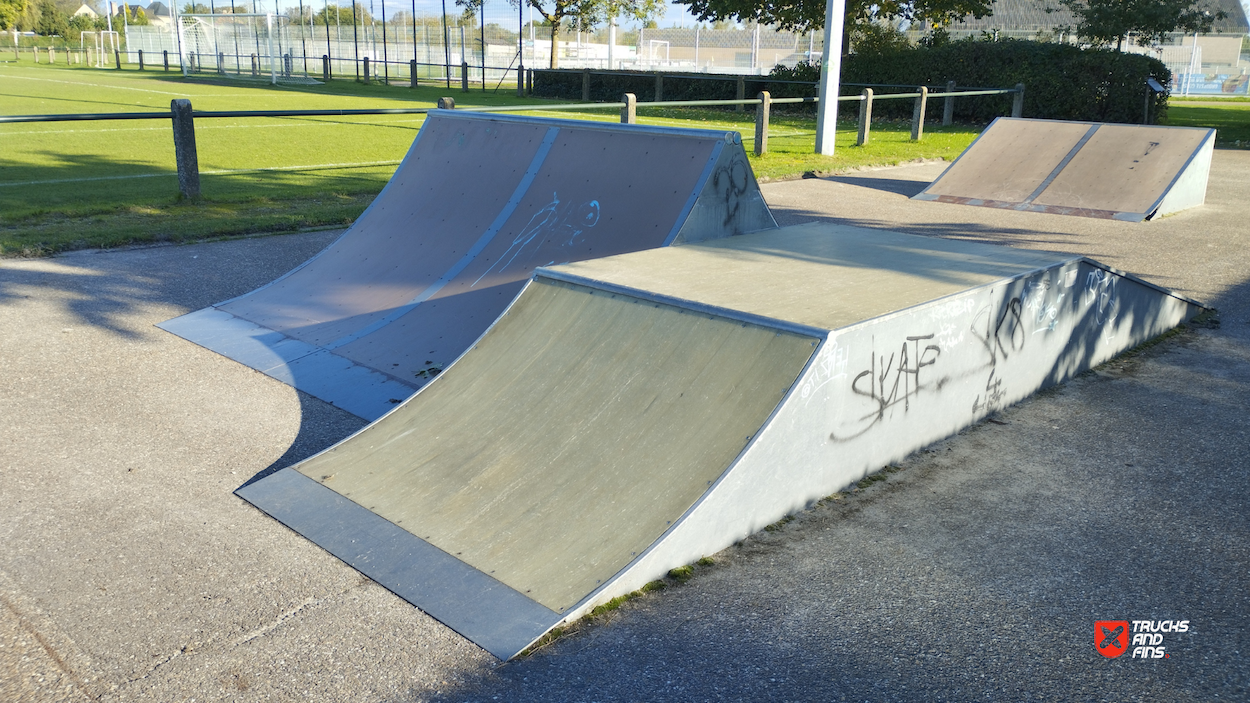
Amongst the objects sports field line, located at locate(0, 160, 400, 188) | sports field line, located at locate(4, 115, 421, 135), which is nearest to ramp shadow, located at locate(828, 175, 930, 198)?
sports field line, located at locate(0, 160, 400, 188)

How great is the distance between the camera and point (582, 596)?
3137 mm

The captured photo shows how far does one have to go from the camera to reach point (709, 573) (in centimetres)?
339

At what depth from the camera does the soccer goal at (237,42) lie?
49250 mm

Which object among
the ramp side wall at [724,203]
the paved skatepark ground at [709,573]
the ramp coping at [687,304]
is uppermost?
the ramp side wall at [724,203]

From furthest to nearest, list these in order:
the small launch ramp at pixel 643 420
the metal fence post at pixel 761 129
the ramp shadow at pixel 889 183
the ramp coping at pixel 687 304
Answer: the metal fence post at pixel 761 129 → the ramp shadow at pixel 889 183 → the ramp coping at pixel 687 304 → the small launch ramp at pixel 643 420

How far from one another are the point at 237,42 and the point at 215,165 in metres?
41.1

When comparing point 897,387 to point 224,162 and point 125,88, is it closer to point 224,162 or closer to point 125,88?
point 224,162

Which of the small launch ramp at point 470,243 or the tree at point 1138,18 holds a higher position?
the tree at point 1138,18

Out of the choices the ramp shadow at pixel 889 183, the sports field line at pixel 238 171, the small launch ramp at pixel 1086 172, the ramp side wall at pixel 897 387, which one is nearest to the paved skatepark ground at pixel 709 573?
the ramp side wall at pixel 897 387

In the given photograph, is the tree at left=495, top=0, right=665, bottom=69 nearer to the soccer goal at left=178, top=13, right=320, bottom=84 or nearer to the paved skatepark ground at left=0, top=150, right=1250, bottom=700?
the soccer goal at left=178, top=13, right=320, bottom=84

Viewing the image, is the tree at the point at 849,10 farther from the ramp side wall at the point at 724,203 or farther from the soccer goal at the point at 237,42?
the soccer goal at the point at 237,42

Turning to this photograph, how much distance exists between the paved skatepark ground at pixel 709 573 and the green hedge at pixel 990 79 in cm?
1860

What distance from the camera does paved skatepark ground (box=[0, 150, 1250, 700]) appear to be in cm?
279

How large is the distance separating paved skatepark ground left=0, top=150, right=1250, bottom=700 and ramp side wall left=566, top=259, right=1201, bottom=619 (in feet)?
0.38
